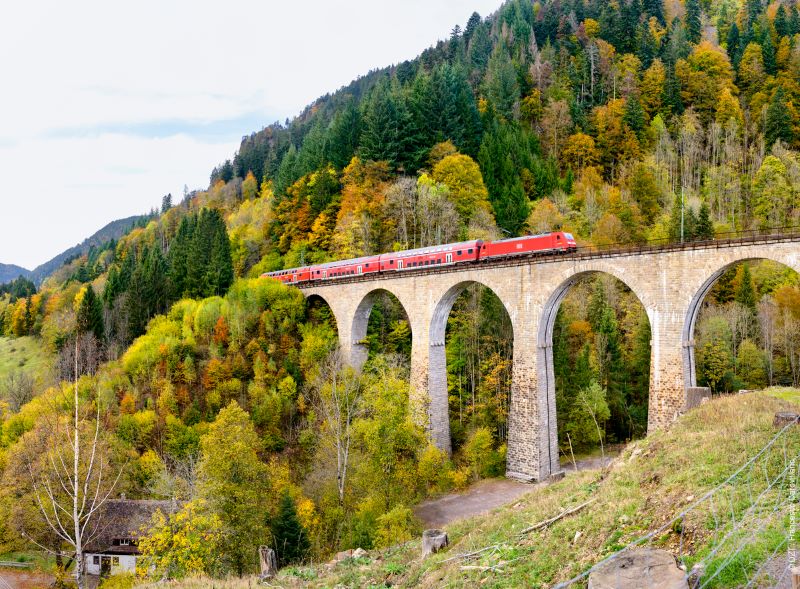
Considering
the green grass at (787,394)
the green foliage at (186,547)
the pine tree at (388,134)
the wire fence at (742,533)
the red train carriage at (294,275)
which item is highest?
the pine tree at (388,134)

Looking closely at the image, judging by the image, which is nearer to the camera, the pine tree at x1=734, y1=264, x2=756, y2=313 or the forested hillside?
the forested hillside

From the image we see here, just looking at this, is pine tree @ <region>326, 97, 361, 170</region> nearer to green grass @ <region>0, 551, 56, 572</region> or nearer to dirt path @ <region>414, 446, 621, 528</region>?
dirt path @ <region>414, 446, 621, 528</region>

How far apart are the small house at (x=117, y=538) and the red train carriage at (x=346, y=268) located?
18.4m

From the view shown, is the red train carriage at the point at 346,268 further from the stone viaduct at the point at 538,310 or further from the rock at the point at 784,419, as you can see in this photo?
the rock at the point at 784,419

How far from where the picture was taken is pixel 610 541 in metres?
8.93

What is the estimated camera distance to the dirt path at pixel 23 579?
92.8 feet

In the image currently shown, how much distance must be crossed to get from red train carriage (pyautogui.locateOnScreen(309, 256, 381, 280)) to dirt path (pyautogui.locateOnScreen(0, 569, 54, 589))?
2385 cm

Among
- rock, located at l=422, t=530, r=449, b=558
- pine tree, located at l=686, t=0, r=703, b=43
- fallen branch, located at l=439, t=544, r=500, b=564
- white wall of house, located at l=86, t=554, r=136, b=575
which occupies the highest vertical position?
pine tree, located at l=686, t=0, r=703, b=43

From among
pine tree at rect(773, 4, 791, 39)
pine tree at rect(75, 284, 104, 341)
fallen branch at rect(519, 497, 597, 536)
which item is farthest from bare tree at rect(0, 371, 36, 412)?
pine tree at rect(773, 4, 791, 39)

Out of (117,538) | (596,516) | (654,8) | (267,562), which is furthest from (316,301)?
(654,8)

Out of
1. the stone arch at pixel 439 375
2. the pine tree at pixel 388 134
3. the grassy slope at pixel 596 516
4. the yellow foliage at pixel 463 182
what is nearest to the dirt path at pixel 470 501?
the stone arch at pixel 439 375

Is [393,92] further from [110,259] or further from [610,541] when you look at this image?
[110,259]

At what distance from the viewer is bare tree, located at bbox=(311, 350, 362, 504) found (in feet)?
85.4

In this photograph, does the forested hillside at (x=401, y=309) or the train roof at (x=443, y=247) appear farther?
the train roof at (x=443, y=247)
